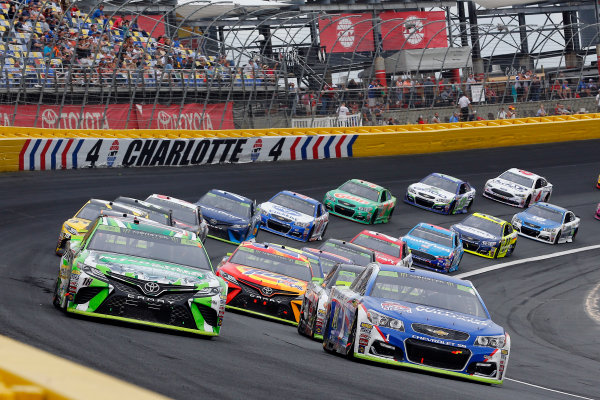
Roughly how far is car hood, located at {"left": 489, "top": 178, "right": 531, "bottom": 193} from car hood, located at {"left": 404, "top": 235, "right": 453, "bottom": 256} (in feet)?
31.7

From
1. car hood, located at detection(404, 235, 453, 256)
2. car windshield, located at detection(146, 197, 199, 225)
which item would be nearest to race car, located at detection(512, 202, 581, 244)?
car hood, located at detection(404, 235, 453, 256)

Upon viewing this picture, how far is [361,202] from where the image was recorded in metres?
30.3

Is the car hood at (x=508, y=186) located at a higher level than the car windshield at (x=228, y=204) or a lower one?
lower

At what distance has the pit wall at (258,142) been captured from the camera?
98.8 ft

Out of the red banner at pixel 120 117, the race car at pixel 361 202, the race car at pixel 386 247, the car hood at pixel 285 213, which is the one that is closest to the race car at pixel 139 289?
the race car at pixel 386 247

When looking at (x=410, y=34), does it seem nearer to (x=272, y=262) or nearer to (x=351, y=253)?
(x=351, y=253)

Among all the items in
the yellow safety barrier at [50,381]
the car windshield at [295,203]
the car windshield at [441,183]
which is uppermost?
the yellow safety barrier at [50,381]

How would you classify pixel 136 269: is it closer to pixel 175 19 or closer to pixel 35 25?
pixel 35 25

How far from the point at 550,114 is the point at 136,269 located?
3454 cm

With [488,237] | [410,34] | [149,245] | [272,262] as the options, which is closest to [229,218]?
[488,237]

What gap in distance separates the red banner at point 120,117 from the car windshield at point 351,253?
12.9 m

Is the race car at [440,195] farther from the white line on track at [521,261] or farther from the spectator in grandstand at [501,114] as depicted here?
the spectator in grandstand at [501,114]

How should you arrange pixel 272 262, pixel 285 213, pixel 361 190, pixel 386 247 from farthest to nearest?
pixel 361 190
pixel 285 213
pixel 386 247
pixel 272 262

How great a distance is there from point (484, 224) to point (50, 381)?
2651 centimetres
